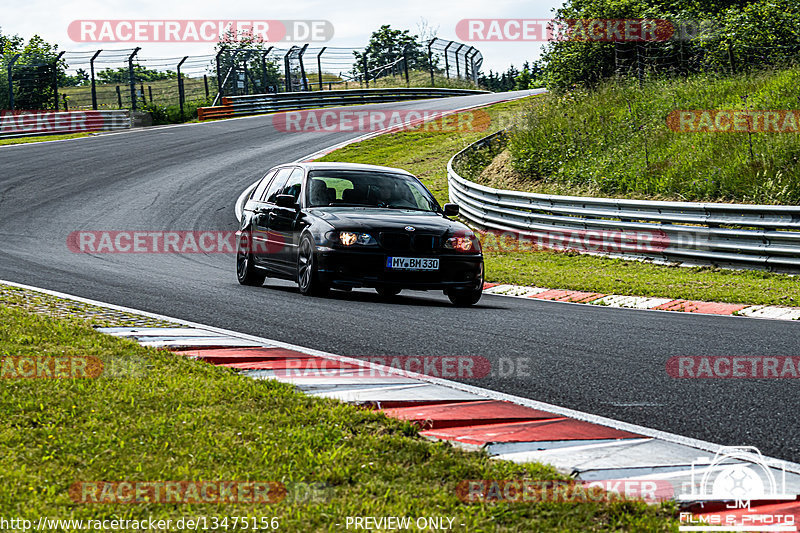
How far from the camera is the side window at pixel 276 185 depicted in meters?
11.3

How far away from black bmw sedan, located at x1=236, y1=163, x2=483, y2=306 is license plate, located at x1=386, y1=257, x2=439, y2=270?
0.01 m

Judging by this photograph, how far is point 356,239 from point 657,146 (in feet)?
37.0

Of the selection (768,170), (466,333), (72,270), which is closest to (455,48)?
(768,170)

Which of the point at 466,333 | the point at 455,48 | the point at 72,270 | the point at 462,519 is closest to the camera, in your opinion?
the point at 462,519

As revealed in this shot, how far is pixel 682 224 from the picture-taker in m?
13.9

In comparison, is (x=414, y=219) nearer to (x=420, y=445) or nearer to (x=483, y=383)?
(x=483, y=383)

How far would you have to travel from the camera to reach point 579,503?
10.8 ft

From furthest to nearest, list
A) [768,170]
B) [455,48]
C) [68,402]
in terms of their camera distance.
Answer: [455,48]
[768,170]
[68,402]

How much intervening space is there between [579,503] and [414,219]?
6.68 metres

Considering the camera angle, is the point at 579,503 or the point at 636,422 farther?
the point at 636,422

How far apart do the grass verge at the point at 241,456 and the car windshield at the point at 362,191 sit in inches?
213

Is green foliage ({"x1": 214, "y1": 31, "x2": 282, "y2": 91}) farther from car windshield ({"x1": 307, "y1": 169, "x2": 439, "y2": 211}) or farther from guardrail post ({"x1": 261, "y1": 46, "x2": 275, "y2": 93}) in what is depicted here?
car windshield ({"x1": 307, "y1": 169, "x2": 439, "y2": 211})

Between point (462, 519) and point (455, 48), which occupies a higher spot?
point (455, 48)
